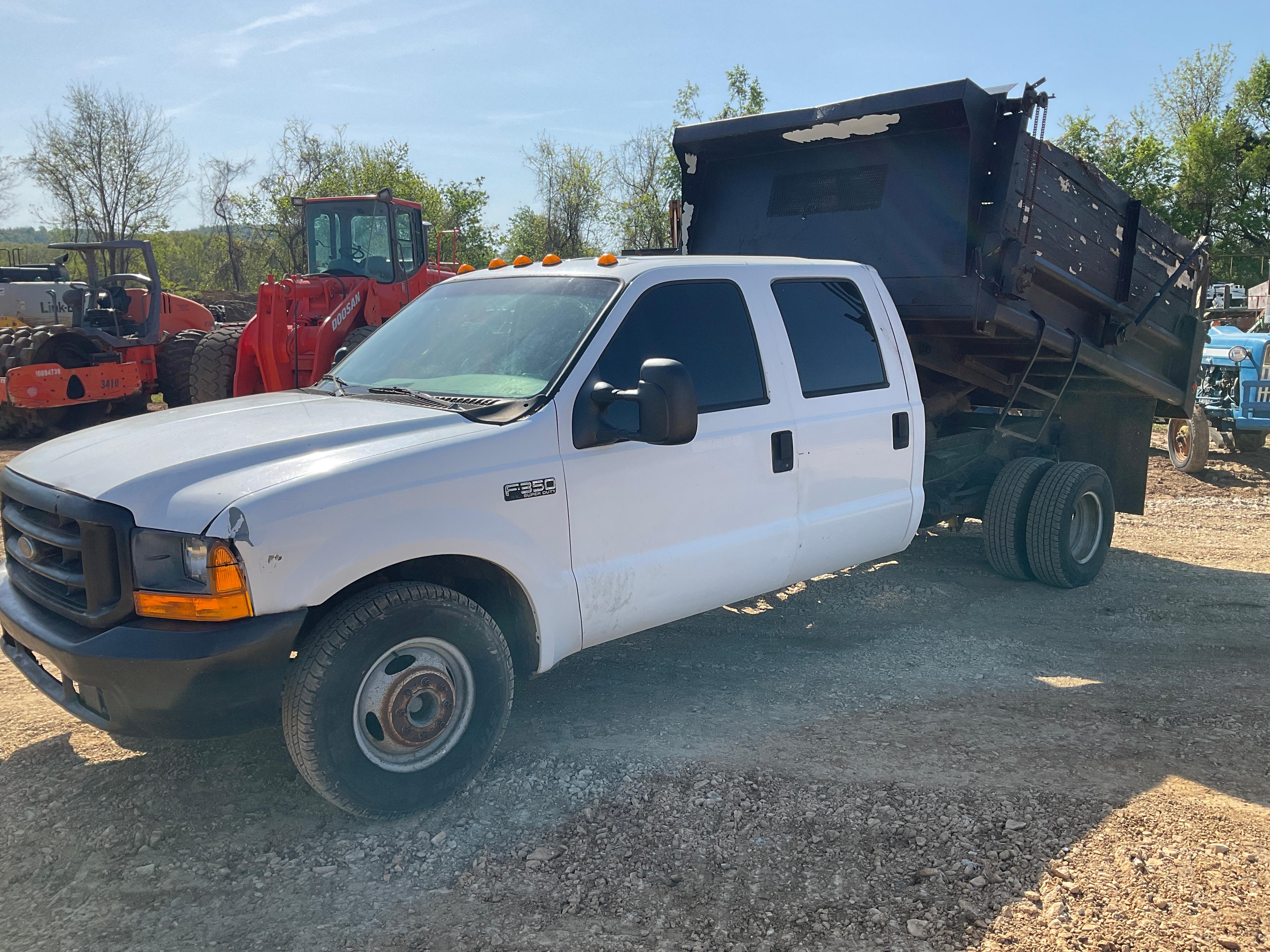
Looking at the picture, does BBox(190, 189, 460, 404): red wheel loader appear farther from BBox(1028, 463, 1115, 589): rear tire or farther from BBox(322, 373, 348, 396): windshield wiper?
BBox(1028, 463, 1115, 589): rear tire

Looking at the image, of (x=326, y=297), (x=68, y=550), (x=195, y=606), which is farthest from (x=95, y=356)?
(x=195, y=606)

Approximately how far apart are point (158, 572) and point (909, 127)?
482 centimetres

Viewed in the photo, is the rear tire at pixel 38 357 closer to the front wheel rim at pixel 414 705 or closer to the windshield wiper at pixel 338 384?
the windshield wiper at pixel 338 384

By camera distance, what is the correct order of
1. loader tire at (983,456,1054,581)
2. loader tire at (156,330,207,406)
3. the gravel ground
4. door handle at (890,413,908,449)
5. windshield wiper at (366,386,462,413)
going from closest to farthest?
1. the gravel ground
2. windshield wiper at (366,386,462,413)
3. door handle at (890,413,908,449)
4. loader tire at (983,456,1054,581)
5. loader tire at (156,330,207,406)

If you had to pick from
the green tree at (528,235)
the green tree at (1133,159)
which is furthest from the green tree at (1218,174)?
the green tree at (528,235)

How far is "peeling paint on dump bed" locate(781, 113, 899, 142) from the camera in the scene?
19.7ft

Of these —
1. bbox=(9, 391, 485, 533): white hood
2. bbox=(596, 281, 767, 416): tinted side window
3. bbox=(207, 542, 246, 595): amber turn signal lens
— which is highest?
bbox=(596, 281, 767, 416): tinted side window

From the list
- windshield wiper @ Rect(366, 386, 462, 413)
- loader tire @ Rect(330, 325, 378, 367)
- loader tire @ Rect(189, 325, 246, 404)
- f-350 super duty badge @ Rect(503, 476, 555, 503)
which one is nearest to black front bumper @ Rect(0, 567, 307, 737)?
f-350 super duty badge @ Rect(503, 476, 555, 503)

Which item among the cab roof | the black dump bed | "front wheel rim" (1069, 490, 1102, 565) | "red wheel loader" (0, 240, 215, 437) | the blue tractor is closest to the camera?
the cab roof

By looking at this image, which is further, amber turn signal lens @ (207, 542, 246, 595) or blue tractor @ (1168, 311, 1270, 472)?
blue tractor @ (1168, 311, 1270, 472)

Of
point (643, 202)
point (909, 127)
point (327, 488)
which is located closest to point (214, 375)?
point (909, 127)

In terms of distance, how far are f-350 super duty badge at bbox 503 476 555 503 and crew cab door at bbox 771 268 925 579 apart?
4.51 ft

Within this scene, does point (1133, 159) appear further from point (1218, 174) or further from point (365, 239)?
point (365, 239)

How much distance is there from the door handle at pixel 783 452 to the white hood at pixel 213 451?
57.6 inches
